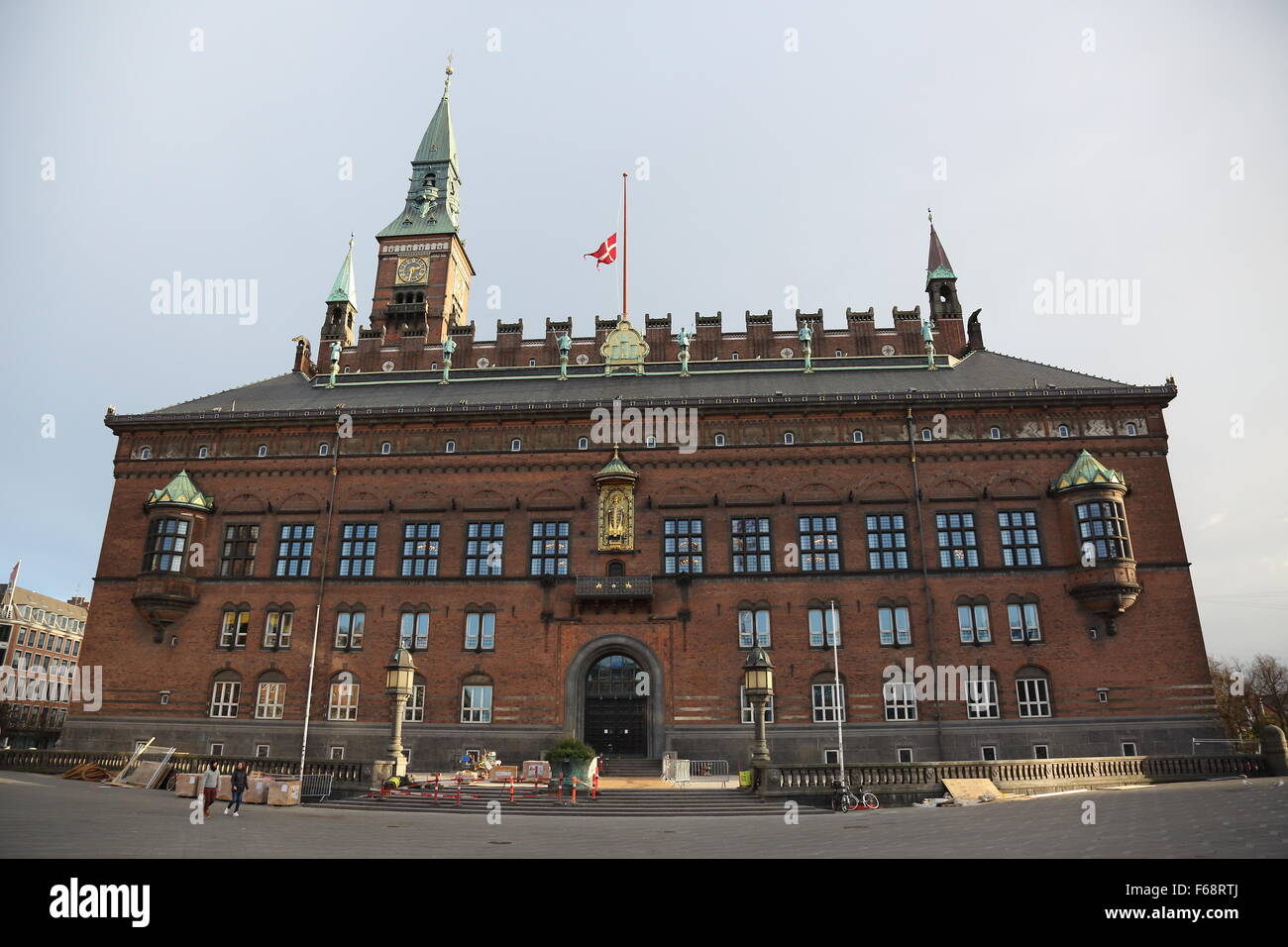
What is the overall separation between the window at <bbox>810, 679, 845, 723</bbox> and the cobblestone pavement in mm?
11684

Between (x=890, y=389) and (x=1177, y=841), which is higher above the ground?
(x=890, y=389)

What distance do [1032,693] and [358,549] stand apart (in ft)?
109

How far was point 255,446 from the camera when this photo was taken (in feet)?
143

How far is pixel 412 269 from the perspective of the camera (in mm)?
60781

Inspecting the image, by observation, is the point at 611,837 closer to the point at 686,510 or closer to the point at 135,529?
the point at 686,510

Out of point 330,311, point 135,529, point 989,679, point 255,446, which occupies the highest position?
point 330,311

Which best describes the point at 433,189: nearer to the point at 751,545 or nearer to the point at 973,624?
the point at 751,545

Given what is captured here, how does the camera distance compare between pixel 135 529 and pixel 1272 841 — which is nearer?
pixel 1272 841

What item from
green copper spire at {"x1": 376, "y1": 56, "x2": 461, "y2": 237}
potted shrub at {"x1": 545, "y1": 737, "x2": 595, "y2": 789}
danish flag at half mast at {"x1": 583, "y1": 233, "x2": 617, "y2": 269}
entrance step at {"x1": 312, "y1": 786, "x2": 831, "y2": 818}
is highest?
green copper spire at {"x1": 376, "y1": 56, "x2": 461, "y2": 237}

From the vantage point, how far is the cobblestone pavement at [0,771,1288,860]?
14477 mm

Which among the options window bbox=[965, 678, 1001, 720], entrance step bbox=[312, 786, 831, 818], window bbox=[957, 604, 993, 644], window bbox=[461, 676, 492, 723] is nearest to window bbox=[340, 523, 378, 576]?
window bbox=[461, 676, 492, 723]

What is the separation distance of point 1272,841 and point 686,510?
28.1m

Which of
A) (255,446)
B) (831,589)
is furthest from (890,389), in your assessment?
(255,446)

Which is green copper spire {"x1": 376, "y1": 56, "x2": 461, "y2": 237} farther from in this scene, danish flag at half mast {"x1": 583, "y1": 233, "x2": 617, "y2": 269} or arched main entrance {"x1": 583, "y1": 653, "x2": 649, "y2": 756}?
arched main entrance {"x1": 583, "y1": 653, "x2": 649, "y2": 756}
